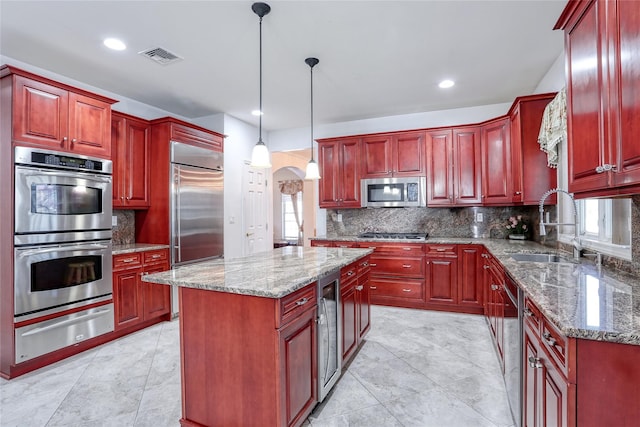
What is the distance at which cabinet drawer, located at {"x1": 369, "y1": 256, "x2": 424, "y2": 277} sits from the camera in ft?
13.6

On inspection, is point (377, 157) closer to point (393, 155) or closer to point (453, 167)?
point (393, 155)

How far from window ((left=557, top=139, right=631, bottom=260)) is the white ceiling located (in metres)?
1.23

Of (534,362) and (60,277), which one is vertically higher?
(60,277)

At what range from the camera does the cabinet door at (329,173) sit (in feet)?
15.9

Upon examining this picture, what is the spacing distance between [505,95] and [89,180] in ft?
15.6

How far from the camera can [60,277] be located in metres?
2.79

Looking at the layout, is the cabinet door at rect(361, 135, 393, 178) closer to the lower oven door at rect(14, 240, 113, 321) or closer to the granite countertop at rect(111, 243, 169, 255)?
the granite countertop at rect(111, 243, 169, 255)

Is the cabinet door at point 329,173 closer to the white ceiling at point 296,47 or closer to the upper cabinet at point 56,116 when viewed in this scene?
the white ceiling at point 296,47

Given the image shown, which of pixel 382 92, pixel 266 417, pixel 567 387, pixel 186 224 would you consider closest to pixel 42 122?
pixel 186 224

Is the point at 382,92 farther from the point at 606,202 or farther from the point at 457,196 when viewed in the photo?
the point at 606,202

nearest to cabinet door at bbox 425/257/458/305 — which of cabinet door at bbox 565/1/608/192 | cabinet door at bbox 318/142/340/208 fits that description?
cabinet door at bbox 318/142/340/208

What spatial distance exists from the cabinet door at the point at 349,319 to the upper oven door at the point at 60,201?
7.96 ft

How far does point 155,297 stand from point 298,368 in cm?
260

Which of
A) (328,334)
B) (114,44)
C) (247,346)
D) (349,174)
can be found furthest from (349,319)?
(114,44)
